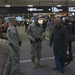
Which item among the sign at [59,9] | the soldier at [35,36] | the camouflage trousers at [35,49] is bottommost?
the sign at [59,9]

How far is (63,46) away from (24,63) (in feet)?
6.78

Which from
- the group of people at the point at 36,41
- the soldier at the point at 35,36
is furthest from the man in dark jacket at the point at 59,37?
the soldier at the point at 35,36

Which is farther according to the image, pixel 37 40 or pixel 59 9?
pixel 59 9

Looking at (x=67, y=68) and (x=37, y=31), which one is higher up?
(x=37, y=31)

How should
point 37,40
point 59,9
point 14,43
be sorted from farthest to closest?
point 59,9, point 37,40, point 14,43

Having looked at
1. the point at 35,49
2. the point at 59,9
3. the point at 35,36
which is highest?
the point at 35,36

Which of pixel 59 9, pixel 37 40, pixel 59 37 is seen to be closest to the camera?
pixel 59 37

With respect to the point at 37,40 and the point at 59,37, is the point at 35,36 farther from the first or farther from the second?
the point at 59,37

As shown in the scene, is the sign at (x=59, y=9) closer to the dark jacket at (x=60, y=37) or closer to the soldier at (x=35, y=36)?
the soldier at (x=35, y=36)

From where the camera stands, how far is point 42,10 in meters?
28.3

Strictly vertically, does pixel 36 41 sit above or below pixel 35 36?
below

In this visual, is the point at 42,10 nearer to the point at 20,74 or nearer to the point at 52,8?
the point at 52,8

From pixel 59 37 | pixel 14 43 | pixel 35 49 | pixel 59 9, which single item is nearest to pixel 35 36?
pixel 35 49

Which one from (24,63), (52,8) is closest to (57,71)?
(24,63)
